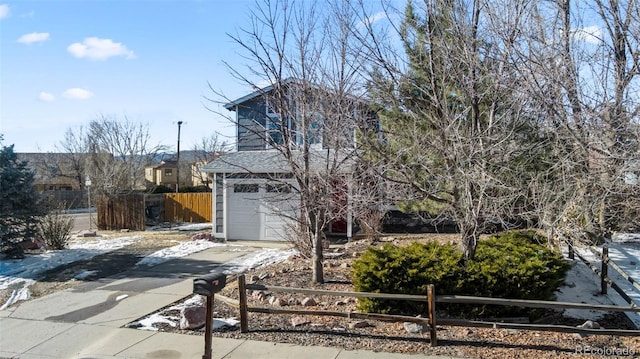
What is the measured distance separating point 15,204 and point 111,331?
23.7 ft

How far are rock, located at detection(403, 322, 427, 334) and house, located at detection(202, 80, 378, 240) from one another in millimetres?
2459

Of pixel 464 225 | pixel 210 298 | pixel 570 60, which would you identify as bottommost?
pixel 210 298

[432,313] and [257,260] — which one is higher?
[432,313]

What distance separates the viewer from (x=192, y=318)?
6324mm

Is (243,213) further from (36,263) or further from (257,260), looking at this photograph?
(36,263)

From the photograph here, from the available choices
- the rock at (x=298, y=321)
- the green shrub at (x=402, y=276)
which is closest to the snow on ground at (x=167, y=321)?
the rock at (x=298, y=321)

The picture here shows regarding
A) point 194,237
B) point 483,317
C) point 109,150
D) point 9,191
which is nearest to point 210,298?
point 483,317

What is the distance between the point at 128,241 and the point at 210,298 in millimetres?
11993

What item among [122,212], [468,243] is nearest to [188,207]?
[122,212]

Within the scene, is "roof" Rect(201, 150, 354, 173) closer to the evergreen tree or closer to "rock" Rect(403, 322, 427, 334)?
"rock" Rect(403, 322, 427, 334)

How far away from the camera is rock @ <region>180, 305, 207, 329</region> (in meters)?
6.27

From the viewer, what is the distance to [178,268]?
1067 cm

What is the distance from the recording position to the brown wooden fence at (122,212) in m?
20.0

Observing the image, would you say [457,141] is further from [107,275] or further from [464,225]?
[107,275]
